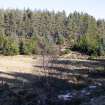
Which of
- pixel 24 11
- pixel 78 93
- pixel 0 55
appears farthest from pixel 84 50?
pixel 78 93

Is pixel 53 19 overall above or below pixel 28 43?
above

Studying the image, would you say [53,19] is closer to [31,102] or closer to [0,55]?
[0,55]

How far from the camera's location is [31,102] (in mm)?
21547

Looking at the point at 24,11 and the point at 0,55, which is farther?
the point at 24,11

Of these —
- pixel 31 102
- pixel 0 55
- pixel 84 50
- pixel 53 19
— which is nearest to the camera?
pixel 31 102

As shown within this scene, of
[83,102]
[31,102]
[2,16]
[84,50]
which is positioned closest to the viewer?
[83,102]

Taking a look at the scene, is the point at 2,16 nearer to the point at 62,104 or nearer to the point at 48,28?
the point at 48,28

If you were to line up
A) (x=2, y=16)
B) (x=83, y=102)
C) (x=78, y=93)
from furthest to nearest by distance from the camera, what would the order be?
(x=2, y=16) → (x=78, y=93) → (x=83, y=102)

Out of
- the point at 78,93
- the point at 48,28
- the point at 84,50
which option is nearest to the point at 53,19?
the point at 48,28

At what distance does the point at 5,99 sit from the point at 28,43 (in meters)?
51.2

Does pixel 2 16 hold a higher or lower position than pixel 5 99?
higher

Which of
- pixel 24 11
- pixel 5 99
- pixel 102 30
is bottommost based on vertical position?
pixel 5 99

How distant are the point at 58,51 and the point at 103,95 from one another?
5303cm

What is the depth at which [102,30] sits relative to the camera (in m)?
106
